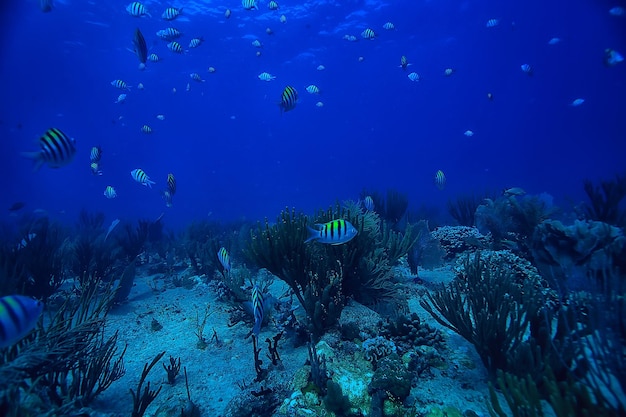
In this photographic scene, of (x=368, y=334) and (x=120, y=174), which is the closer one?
(x=368, y=334)

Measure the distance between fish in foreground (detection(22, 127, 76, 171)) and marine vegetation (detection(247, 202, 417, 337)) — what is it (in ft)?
9.49

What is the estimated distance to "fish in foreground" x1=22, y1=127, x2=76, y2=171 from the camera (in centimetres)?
400

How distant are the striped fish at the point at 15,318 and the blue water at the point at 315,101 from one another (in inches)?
99.8

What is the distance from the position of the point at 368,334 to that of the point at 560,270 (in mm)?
3670

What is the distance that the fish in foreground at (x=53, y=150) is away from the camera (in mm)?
4000

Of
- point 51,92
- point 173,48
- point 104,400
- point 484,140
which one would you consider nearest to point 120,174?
point 51,92

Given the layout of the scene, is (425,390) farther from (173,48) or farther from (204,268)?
(173,48)

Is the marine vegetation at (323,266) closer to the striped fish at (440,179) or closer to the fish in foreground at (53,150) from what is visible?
the fish in foreground at (53,150)

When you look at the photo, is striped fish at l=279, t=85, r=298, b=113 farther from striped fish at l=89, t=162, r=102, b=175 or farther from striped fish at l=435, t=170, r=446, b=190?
striped fish at l=89, t=162, r=102, b=175

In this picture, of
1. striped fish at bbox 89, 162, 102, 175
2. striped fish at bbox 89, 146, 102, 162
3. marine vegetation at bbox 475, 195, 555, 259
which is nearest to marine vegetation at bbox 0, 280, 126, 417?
striped fish at bbox 89, 146, 102, 162

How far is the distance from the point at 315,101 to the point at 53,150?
87970 millimetres

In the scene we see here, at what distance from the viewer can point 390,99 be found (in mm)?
85688

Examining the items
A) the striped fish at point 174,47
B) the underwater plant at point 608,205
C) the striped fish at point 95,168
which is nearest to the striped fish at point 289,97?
the striped fish at point 95,168

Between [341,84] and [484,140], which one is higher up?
[484,140]
